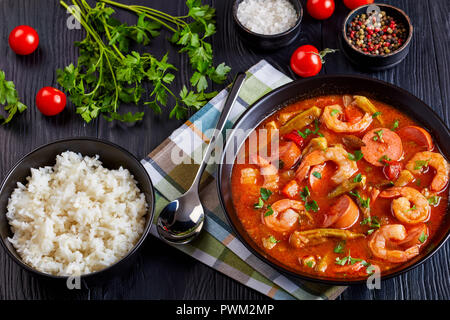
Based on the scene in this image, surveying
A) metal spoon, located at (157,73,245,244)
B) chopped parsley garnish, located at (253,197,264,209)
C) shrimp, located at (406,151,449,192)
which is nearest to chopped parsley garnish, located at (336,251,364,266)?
chopped parsley garnish, located at (253,197,264,209)

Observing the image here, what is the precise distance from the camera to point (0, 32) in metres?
5.17

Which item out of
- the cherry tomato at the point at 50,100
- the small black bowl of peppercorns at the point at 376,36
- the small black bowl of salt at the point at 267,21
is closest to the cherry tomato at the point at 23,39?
the cherry tomato at the point at 50,100

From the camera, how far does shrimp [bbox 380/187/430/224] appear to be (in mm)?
3789

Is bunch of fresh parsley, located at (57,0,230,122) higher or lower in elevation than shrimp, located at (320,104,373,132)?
higher

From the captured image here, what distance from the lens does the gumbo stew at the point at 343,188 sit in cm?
378

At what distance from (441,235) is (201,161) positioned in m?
1.83

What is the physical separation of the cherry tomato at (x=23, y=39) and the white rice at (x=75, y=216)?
4.41 feet

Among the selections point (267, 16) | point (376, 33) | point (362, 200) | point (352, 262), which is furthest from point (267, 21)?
point (352, 262)

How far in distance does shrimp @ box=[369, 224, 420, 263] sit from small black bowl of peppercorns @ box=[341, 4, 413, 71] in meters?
1.65

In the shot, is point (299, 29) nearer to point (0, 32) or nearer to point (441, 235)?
point (441, 235)

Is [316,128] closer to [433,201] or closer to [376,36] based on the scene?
[433,201]

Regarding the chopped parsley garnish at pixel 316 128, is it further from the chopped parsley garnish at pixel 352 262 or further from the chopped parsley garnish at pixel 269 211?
→ the chopped parsley garnish at pixel 352 262

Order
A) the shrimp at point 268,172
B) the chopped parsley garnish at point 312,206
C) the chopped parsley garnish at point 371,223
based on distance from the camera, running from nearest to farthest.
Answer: the chopped parsley garnish at point 371,223 → the chopped parsley garnish at point 312,206 → the shrimp at point 268,172

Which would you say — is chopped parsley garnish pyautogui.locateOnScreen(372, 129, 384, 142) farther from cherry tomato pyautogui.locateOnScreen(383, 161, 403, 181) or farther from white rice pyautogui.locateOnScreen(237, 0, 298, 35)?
white rice pyautogui.locateOnScreen(237, 0, 298, 35)
